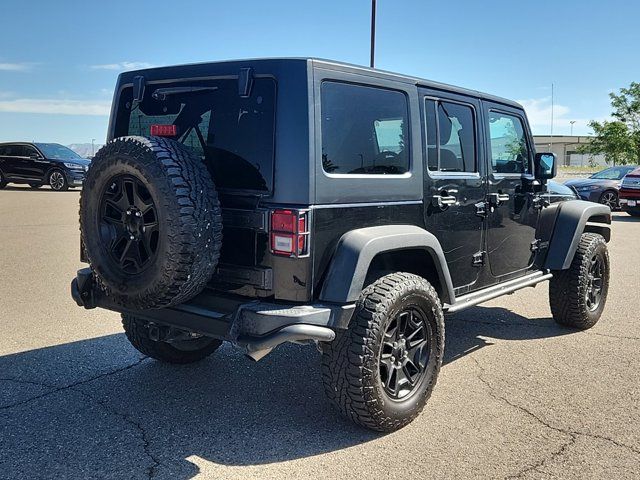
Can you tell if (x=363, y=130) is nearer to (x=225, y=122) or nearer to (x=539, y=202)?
(x=225, y=122)

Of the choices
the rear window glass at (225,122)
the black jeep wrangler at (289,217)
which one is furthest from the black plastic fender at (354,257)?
the rear window glass at (225,122)

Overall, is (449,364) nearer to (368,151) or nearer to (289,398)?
(289,398)

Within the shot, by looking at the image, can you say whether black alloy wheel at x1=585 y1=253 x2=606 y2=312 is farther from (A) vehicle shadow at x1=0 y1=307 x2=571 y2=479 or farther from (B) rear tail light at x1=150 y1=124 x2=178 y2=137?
(B) rear tail light at x1=150 y1=124 x2=178 y2=137

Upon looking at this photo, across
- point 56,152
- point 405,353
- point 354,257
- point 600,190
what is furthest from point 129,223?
point 56,152

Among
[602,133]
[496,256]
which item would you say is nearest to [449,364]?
[496,256]

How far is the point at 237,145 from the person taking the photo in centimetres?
316

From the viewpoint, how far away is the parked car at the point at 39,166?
20.7 m

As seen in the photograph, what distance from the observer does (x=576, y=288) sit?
17.0 ft

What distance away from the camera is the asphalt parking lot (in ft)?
9.71

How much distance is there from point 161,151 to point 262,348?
1076 millimetres

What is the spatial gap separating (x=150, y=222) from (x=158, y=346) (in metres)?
1.47

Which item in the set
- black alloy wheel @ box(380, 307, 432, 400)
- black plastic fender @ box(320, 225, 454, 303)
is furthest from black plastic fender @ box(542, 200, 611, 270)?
black plastic fender @ box(320, 225, 454, 303)

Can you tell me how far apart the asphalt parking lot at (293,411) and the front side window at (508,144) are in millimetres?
1480

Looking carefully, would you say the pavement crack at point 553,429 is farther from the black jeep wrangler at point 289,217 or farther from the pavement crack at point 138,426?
the pavement crack at point 138,426
